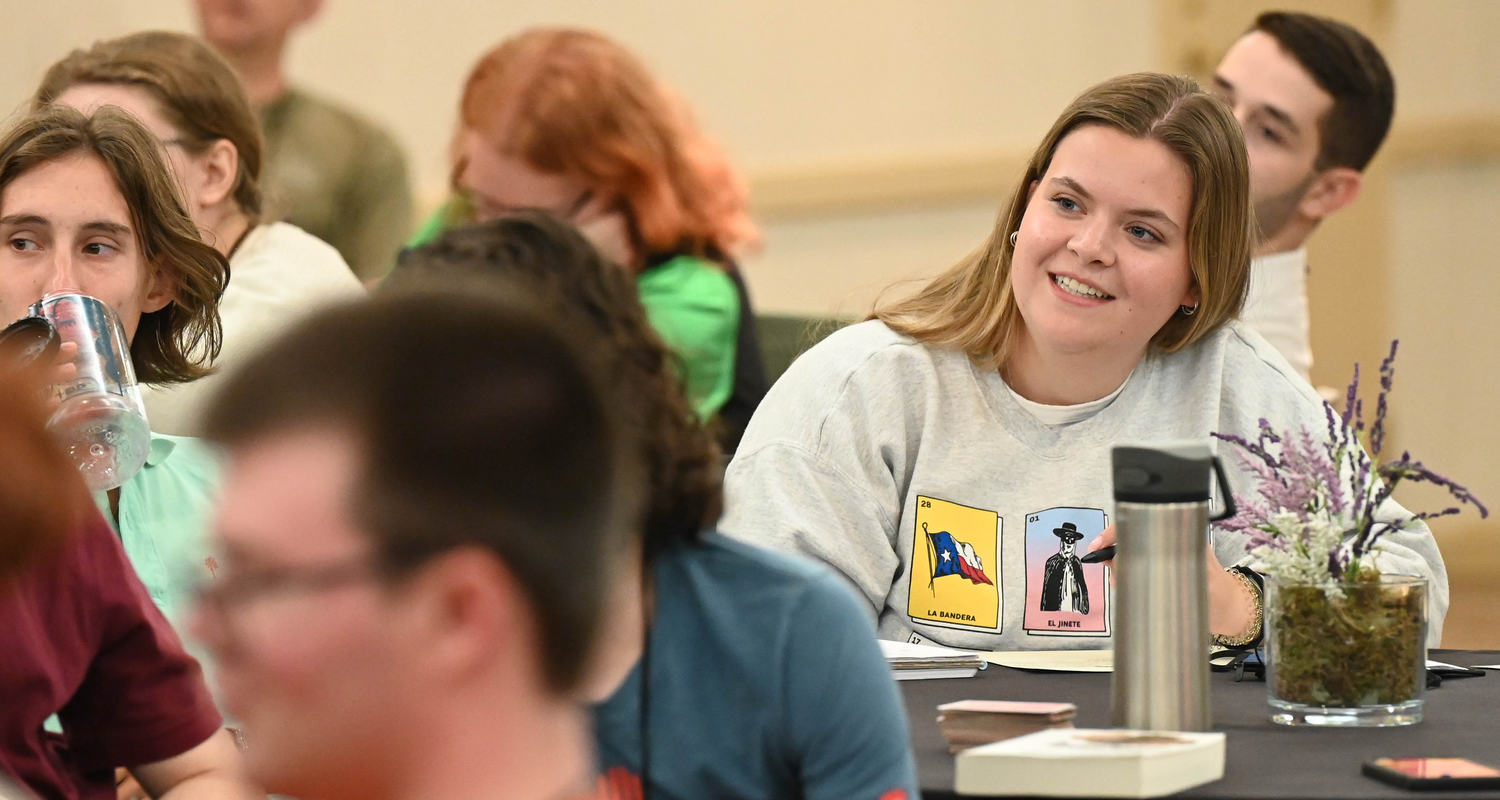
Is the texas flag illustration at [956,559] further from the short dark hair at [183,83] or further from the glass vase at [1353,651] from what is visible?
the short dark hair at [183,83]

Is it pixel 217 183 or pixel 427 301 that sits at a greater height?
pixel 217 183

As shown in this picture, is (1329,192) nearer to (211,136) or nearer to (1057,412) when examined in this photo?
(1057,412)

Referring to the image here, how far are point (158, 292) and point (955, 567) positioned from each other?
0.97 meters

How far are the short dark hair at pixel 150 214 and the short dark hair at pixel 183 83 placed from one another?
553 mm

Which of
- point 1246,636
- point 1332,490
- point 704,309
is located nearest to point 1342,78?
point 704,309

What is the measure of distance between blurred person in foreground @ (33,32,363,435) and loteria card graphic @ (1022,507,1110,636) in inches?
42.0

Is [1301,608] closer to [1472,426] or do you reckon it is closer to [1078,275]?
[1078,275]

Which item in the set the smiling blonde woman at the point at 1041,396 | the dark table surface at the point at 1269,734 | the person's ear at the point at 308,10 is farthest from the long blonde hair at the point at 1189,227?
the person's ear at the point at 308,10

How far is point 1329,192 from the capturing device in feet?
10.3

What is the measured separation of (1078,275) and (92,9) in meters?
4.00

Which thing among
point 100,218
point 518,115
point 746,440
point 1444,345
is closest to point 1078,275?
point 746,440

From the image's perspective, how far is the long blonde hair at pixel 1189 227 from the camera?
6.78 ft

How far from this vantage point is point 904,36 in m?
5.28

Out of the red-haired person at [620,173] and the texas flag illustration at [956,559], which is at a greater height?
the red-haired person at [620,173]
